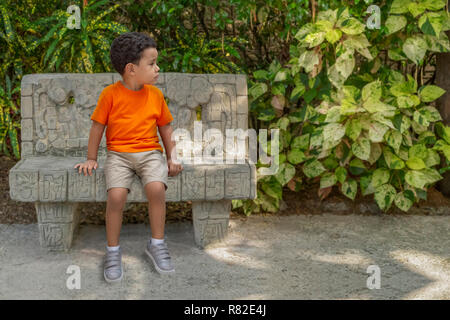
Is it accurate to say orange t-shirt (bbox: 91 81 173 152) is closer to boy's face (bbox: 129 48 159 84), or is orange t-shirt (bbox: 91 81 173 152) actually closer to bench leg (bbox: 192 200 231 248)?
boy's face (bbox: 129 48 159 84)

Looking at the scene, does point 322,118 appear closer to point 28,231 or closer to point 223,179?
point 223,179

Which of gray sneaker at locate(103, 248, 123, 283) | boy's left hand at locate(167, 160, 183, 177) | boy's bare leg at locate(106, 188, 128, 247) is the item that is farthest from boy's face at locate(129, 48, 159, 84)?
gray sneaker at locate(103, 248, 123, 283)

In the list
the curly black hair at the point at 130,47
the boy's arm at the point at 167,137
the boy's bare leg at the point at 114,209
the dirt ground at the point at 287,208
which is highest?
the curly black hair at the point at 130,47

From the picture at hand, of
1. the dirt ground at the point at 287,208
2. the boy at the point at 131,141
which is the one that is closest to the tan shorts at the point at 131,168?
the boy at the point at 131,141

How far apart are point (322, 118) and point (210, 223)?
1.10m

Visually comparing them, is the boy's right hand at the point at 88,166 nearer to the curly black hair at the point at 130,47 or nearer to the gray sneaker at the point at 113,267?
the gray sneaker at the point at 113,267

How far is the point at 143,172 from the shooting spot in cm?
339

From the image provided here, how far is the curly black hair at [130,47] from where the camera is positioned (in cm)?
319

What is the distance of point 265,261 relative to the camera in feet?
11.7

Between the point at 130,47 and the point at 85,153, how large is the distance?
3.58ft

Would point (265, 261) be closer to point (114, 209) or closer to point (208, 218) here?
point (208, 218)

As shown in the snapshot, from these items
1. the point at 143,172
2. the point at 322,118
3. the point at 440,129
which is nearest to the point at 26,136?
the point at 143,172

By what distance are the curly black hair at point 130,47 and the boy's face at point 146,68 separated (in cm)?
2

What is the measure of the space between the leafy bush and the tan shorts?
108 cm
